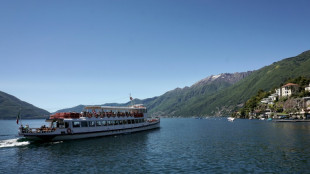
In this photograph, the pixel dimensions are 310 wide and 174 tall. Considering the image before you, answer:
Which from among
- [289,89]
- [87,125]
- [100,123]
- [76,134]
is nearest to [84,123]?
[87,125]

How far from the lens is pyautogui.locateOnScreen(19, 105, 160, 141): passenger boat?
5789 cm

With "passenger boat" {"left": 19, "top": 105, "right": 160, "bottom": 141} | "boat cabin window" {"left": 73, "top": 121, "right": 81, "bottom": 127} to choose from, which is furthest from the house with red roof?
"boat cabin window" {"left": 73, "top": 121, "right": 81, "bottom": 127}

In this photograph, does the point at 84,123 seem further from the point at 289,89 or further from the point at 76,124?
the point at 289,89

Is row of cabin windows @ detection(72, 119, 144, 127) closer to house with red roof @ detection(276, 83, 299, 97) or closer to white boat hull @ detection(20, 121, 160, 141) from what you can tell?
white boat hull @ detection(20, 121, 160, 141)

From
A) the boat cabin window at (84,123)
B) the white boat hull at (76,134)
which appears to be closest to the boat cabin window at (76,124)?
the boat cabin window at (84,123)

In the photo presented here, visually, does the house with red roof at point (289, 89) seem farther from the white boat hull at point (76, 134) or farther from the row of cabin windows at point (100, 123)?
the white boat hull at point (76, 134)

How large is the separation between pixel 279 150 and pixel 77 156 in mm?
→ 38040

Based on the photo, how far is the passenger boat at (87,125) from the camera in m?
57.9

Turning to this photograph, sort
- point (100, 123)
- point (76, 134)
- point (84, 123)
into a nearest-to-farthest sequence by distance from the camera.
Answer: point (76, 134) < point (84, 123) < point (100, 123)

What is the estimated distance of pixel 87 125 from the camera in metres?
66.2

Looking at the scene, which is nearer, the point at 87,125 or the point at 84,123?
the point at 84,123

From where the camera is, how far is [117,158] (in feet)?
125

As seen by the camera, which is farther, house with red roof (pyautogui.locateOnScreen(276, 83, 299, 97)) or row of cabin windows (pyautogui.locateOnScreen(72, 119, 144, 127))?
house with red roof (pyautogui.locateOnScreen(276, 83, 299, 97))

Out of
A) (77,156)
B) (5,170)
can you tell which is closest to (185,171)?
(77,156)
